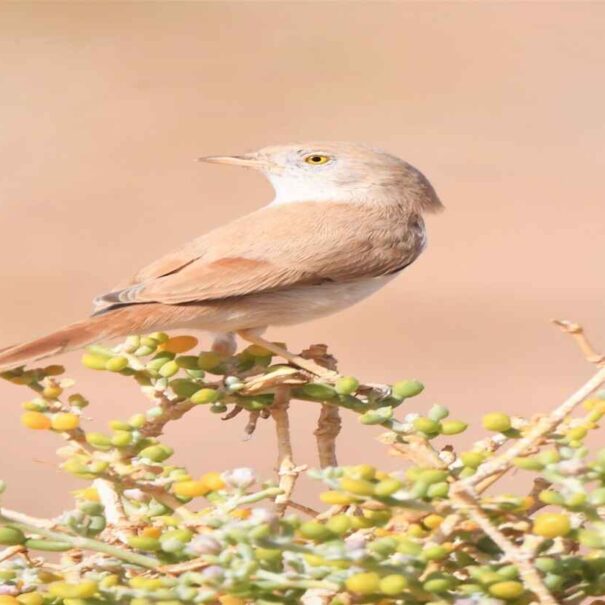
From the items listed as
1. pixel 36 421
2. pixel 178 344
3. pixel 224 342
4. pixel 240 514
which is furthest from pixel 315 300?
pixel 240 514

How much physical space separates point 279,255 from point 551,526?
1579 millimetres

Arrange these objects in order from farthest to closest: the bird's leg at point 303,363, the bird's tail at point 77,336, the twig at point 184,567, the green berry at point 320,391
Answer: the bird's leg at point 303,363
the bird's tail at point 77,336
the green berry at point 320,391
the twig at point 184,567

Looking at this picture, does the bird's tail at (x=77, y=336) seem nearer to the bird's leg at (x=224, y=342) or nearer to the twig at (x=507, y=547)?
the bird's leg at (x=224, y=342)

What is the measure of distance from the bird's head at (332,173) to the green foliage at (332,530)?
1.80 m

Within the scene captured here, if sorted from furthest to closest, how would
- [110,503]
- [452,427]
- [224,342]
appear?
[224,342]
[110,503]
[452,427]

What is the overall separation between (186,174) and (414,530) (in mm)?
10107

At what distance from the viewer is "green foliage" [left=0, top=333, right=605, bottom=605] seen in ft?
3.27

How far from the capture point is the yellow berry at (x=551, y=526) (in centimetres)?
100

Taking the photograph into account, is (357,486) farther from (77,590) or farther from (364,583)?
(77,590)

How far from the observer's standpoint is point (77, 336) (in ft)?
6.90

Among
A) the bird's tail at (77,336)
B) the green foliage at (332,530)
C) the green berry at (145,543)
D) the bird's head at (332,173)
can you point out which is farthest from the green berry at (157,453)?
the bird's head at (332,173)

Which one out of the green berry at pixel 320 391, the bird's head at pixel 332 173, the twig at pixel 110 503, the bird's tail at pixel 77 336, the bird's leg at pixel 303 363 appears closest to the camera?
the twig at pixel 110 503

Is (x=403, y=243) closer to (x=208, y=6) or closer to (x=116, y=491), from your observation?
(x=116, y=491)

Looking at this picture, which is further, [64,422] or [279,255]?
[279,255]
